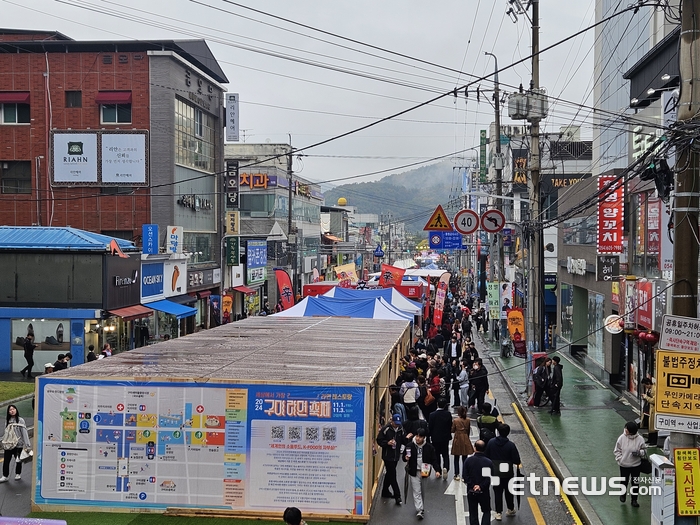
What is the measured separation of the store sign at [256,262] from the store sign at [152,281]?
15.7 meters

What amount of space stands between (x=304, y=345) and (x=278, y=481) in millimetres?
5039

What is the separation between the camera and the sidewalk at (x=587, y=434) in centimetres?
1227

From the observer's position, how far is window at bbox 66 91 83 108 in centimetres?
3912

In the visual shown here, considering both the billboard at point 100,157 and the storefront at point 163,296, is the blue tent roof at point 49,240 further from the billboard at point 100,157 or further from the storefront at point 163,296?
the billboard at point 100,157

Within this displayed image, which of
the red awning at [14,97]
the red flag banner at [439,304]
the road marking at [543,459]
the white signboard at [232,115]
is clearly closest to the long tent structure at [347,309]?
the red flag banner at [439,304]

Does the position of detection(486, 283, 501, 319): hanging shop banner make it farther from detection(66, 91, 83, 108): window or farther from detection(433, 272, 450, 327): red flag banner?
detection(66, 91, 83, 108): window

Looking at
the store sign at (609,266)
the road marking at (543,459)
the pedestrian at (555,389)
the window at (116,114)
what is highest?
the window at (116,114)

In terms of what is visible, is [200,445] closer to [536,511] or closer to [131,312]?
[536,511]

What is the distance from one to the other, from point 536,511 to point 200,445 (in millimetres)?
5485

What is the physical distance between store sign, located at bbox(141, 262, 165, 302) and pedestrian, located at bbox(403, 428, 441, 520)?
893 inches

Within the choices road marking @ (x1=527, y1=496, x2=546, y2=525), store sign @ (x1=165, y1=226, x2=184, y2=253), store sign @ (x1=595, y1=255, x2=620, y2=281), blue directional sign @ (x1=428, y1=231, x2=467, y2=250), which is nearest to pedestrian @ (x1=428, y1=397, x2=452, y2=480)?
road marking @ (x1=527, y1=496, x2=546, y2=525)

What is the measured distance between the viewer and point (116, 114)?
39344 mm

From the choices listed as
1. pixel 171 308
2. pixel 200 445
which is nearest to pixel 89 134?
pixel 171 308

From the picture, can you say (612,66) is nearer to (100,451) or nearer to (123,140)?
(123,140)
